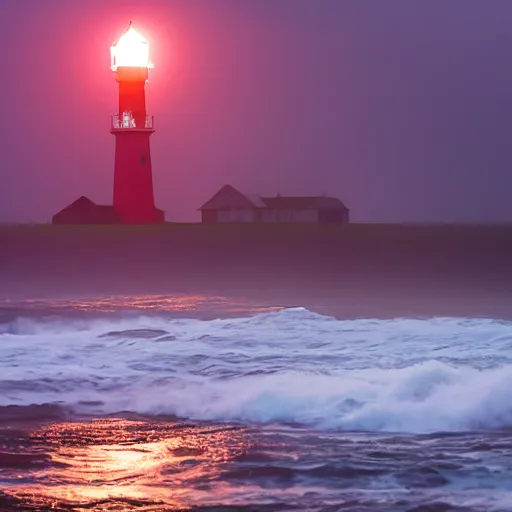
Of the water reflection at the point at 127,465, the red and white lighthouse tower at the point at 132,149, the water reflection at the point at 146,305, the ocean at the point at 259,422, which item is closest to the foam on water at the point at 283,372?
the ocean at the point at 259,422

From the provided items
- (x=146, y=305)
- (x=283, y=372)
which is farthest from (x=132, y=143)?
(x=283, y=372)

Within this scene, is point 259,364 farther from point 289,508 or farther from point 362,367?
point 289,508

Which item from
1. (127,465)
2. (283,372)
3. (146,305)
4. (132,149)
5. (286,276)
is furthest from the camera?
(132,149)

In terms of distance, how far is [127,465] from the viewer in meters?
6.69

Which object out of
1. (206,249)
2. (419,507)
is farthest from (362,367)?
(206,249)

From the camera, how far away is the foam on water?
828 cm

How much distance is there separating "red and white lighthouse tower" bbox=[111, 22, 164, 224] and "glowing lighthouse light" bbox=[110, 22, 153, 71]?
0.04 m

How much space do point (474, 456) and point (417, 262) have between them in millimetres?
41359

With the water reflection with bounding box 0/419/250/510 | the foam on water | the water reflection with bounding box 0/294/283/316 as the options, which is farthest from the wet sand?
the water reflection with bounding box 0/419/250/510

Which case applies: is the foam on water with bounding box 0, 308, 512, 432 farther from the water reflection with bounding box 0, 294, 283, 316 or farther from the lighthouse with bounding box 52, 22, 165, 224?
the lighthouse with bounding box 52, 22, 165, 224

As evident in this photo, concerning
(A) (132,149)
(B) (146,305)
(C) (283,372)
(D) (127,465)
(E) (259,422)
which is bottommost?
(D) (127,465)

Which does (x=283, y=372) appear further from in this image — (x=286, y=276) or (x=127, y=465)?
(x=286, y=276)

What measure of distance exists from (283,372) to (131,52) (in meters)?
36.4

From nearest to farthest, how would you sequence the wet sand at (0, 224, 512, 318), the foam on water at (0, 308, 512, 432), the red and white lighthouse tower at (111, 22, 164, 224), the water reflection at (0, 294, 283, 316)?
1. the foam on water at (0, 308, 512, 432)
2. the water reflection at (0, 294, 283, 316)
3. the wet sand at (0, 224, 512, 318)
4. the red and white lighthouse tower at (111, 22, 164, 224)
